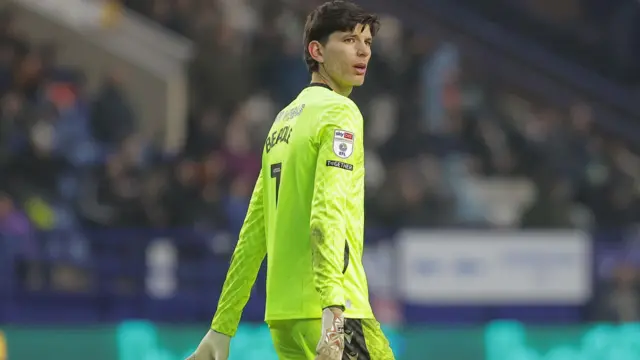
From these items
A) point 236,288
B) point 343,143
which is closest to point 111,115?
point 236,288

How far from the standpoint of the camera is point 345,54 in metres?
4.95

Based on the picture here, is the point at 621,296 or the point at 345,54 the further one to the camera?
the point at 621,296

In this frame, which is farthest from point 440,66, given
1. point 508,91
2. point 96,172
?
point 96,172

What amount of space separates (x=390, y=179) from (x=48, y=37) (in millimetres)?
4783

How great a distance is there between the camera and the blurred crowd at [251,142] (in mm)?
14953

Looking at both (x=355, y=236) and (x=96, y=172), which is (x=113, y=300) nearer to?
(x=96, y=172)

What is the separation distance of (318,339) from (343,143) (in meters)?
0.65

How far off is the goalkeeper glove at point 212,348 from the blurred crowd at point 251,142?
9389 millimetres

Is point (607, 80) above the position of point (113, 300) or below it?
above

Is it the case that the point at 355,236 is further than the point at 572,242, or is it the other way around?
the point at 572,242

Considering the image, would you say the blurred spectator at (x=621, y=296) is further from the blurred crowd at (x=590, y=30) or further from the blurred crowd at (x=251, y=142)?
the blurred crowd at (x=590, y=30)

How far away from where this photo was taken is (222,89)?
16.9 m

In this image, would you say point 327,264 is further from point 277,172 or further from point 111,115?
point 111,115

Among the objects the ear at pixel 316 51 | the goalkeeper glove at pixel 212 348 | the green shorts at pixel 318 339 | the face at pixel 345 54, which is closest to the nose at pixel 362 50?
the face at pixel 345 54
